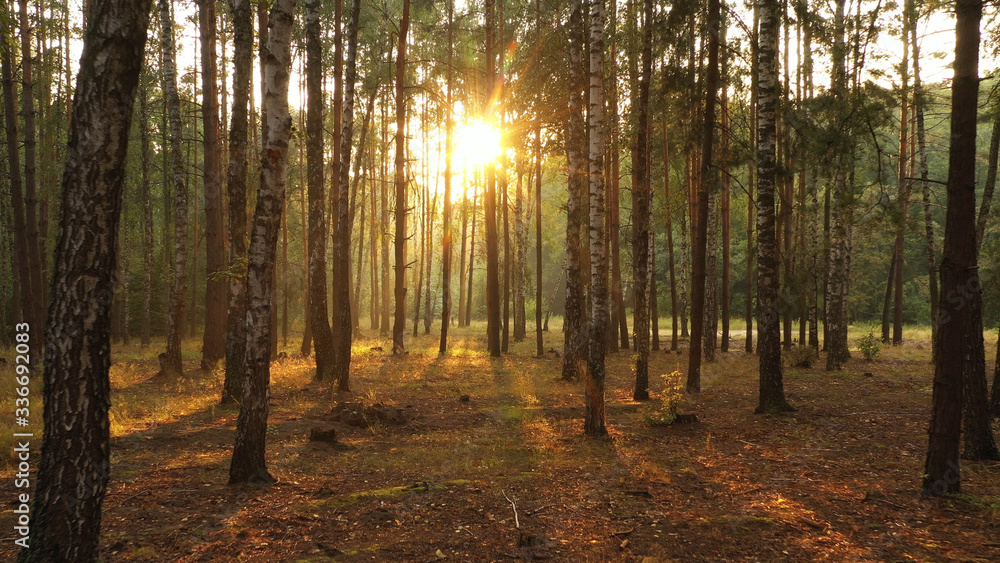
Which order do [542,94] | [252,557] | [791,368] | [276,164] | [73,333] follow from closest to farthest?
[73,333] < [252,557] < [276,164] < [542,94] < [791,368]

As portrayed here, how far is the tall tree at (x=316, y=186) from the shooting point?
12.4 metres

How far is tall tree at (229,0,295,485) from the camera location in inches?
235

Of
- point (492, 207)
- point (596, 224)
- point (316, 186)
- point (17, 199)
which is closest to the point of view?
point (596, 224)

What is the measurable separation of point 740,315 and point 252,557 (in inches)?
2086

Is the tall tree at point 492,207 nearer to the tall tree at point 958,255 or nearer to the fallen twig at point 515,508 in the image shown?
the fallen twig at point 515,508

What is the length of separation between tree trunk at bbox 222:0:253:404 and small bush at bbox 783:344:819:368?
1740 centimetres

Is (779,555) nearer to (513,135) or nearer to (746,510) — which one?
(746,510)

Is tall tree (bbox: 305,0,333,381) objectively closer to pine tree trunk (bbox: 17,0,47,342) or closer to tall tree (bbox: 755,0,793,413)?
pine tree trunk (bbox: 17,0,47,342)

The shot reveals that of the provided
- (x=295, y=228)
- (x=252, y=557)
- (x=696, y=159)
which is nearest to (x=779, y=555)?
(x=252, y=557)

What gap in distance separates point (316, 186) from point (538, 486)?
973 centimetres

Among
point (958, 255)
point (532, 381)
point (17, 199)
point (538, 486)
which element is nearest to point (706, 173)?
point (958, 255)

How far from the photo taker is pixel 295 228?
34.9 metres

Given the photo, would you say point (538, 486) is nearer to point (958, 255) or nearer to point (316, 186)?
point (958, 255)

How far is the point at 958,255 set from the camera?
219 inches
